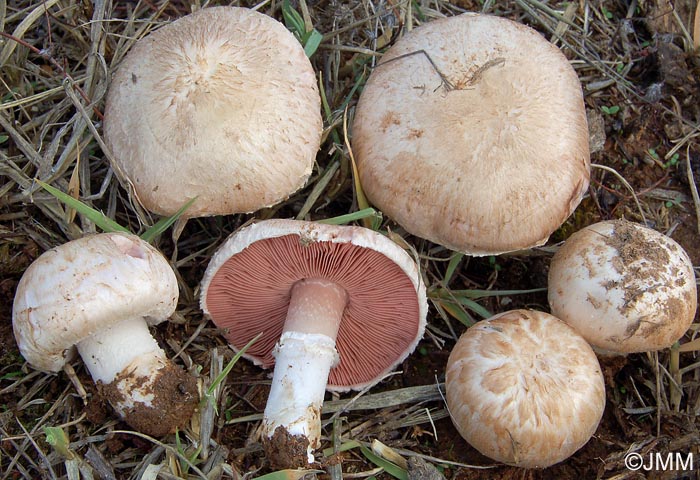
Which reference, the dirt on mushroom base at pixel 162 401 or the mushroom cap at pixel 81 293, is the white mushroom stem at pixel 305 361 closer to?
the dirt on mushroom base at pixel 162 401

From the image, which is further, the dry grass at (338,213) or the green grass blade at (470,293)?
the green grass blade at (470,293)

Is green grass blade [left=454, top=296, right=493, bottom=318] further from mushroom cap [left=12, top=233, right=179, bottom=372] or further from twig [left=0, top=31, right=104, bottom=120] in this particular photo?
twig [left=0, top=31, right=104, bottom=120]

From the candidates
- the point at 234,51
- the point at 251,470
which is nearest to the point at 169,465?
the point at 251,470

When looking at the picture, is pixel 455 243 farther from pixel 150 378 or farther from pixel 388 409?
pixel 150 378

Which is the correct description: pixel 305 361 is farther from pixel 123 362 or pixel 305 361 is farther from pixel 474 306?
pixel 474 306

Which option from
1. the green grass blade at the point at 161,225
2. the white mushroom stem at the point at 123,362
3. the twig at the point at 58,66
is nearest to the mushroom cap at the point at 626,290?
the green grass blade at the point at 161,225
